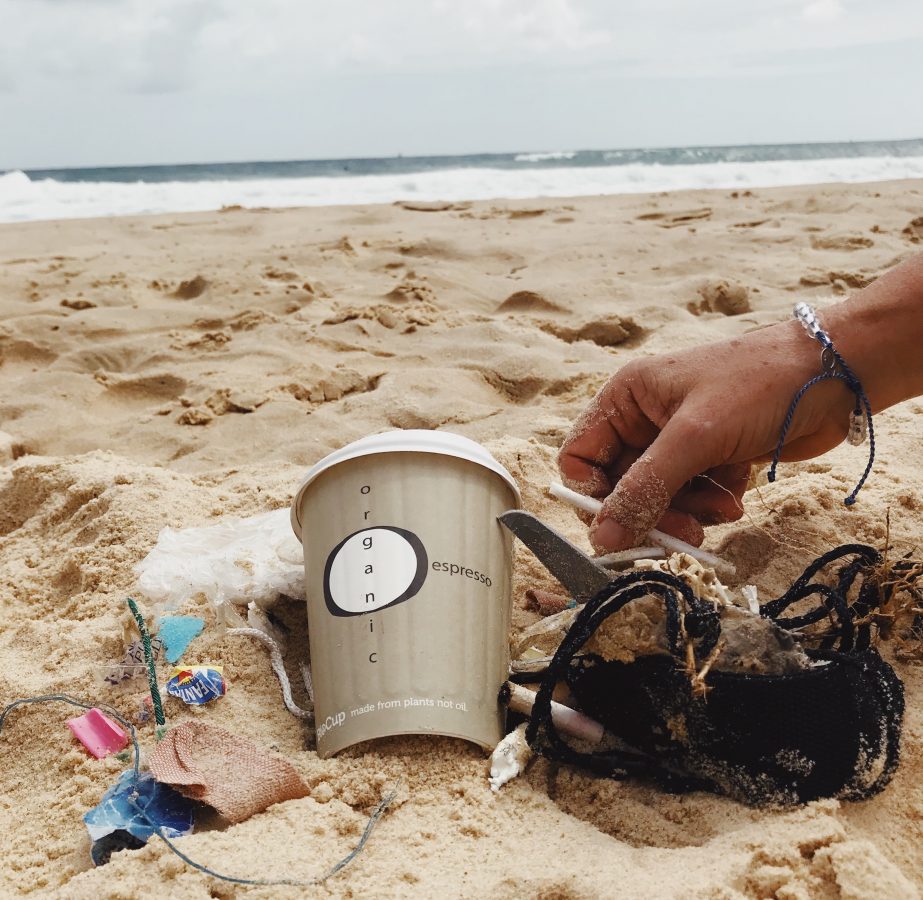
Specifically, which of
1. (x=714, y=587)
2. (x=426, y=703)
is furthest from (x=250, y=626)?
(x=714, y=587)

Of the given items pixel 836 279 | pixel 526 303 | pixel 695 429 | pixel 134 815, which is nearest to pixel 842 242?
pixel 836 279

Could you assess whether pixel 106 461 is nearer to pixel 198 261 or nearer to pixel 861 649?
pixel 861 649

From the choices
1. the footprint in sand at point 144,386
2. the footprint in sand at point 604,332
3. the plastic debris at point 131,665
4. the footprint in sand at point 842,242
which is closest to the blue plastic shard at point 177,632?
the plastic debris at point 131,665

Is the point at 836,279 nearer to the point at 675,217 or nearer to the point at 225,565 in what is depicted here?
the point at 675,217

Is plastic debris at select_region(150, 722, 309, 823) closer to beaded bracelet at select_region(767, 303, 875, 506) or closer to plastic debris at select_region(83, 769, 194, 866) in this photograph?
plastic debris at select_region(83, 769, 194, 866)

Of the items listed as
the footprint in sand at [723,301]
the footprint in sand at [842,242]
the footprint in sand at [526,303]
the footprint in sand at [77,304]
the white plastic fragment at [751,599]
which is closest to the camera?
the white plastic fragment at [751,599]

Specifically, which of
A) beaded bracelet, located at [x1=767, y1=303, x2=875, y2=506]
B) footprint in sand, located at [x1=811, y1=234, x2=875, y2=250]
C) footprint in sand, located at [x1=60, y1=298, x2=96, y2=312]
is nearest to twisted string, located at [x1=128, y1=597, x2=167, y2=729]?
beaded bracelet, located at [x1=767, y1=303, x2=875, y2=506]

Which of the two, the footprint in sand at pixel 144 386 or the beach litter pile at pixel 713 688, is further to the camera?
the footprint in sand at pixel 144 386

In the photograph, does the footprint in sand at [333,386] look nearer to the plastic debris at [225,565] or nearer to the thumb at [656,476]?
the plastic debris at [225,565]

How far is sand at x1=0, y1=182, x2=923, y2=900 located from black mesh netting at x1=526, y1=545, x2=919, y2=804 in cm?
4

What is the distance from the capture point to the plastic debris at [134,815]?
1.23 metres

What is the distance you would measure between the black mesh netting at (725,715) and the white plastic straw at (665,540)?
0.22 m

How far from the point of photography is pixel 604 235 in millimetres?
5508

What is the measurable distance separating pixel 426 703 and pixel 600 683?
10.9 inches
